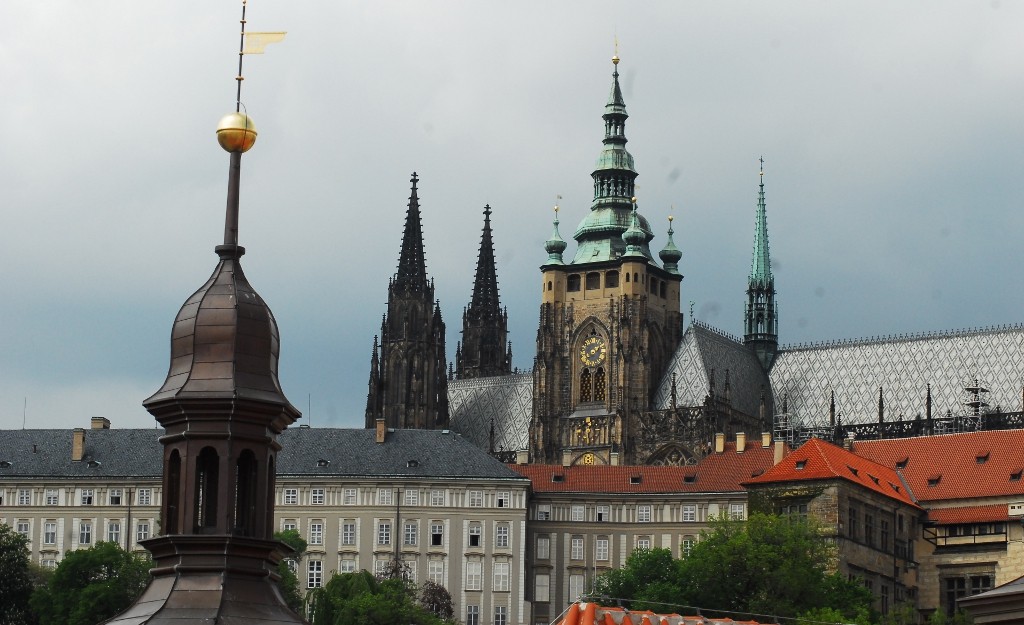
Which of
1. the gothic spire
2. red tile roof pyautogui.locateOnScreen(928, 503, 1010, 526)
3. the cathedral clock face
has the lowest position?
red tile roof pyautogui.locateOnScreen(928, 503, 1010, 526)

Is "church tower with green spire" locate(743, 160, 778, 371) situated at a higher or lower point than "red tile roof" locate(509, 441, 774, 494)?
higher

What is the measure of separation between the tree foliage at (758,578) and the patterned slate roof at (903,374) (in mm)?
39582

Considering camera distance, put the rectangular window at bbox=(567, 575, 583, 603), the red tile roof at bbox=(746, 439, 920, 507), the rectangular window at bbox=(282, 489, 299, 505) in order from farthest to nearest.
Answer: the rectangular window at bbox=(282, 489, 299, 505), the rectangular window at bbox=(567, 575, 583, 603), the red tile roof at bbox=(746, 439, 920, 507)

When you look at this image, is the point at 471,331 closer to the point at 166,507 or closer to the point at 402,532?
the point at 402,532

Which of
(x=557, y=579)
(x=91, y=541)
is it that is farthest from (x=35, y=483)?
(x=557, y=579)

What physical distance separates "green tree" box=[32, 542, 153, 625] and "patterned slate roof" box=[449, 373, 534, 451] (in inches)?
2182

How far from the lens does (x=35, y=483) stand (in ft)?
453

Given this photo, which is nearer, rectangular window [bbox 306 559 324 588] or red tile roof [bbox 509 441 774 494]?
rectangular window [bbox 306 559 324 588]

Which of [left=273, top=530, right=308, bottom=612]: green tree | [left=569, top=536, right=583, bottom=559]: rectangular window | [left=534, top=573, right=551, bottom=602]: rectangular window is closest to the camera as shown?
[left=273, top=530, right=308, bottom=612]: green tree

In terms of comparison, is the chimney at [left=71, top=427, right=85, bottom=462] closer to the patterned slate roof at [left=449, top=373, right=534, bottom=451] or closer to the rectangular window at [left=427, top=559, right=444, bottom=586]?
the rectangular window at [left=427, top=559, right=444, bottom=586]

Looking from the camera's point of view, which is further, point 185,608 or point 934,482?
point 934,482

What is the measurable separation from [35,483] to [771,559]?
47286mm

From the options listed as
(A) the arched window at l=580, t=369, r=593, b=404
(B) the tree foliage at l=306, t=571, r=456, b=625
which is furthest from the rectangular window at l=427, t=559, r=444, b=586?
(A) the arched window at l=580, t=369, r=593, b=404

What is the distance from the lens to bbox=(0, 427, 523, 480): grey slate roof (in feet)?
453
